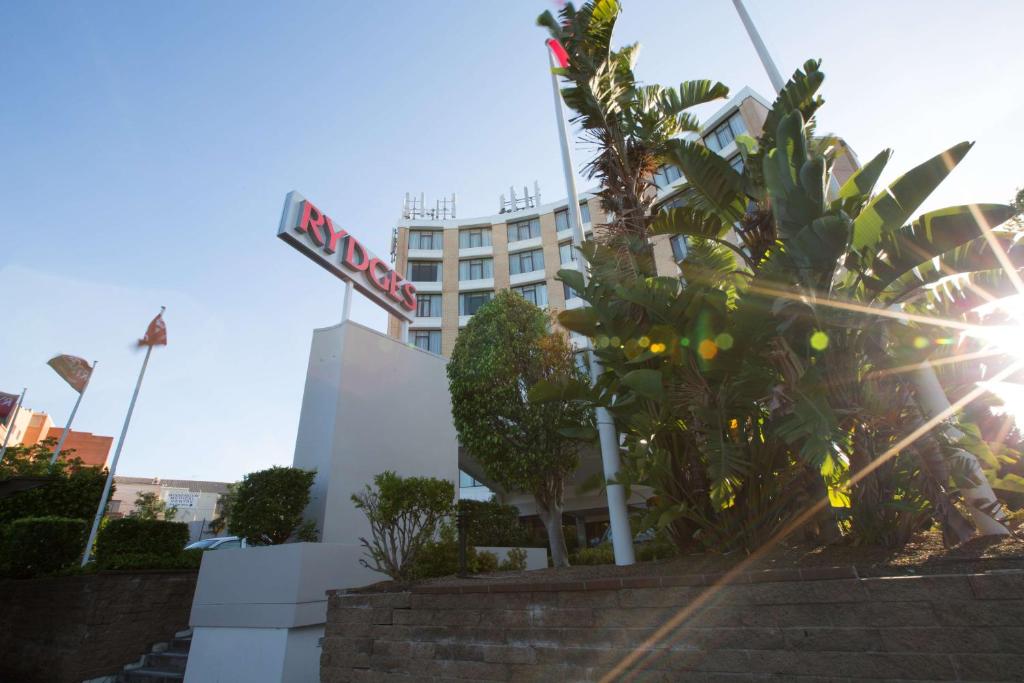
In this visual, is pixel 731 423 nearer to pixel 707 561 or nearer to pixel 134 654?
pixel 707 561

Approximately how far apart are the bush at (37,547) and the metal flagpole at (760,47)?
18203 mm

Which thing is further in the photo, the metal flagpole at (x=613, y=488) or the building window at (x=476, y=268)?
the building window at (x=476, y=268)

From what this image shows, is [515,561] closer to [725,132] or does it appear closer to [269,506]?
[269,506]

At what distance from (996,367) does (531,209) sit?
31709 millimetres

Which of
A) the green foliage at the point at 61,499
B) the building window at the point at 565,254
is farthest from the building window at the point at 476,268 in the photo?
the green foliage at the point at 61,499

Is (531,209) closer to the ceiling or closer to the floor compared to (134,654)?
closer to the ceiling

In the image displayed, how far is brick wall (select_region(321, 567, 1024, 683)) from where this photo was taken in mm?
3592

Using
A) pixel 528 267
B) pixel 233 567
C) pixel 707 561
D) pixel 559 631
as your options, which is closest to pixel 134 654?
pixel 233 567

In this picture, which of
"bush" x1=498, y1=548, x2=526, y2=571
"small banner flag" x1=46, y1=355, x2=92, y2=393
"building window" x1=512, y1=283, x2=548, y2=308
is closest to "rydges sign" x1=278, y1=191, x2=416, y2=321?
"bush" x1=498, y1=548, x2=526, y2=571

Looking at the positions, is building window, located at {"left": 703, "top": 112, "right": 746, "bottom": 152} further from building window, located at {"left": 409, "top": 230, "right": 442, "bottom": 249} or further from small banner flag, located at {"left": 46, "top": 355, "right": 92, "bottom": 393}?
small banner flag, located at {"left": 46, "top": 355, "right": 92, "bottom": 393}

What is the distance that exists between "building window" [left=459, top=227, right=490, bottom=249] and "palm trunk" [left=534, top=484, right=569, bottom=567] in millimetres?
26071

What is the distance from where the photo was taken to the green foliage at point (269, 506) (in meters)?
9.69

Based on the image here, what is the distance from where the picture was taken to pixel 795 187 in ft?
18.0

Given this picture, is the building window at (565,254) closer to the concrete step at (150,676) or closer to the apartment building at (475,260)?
the apartment building at (475,260)
